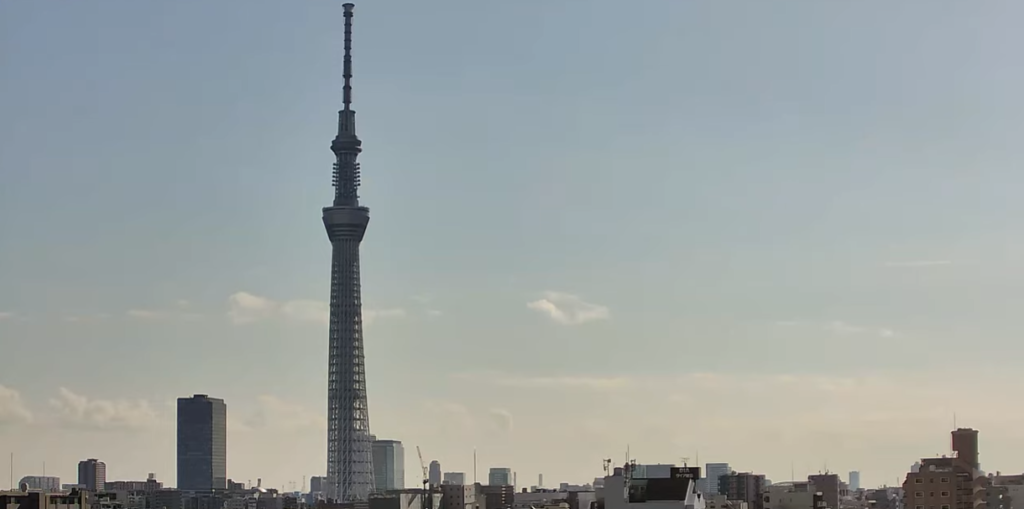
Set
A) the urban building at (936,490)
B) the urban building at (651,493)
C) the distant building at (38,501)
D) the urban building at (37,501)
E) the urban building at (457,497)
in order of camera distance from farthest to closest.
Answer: the urban building at (457,497) → the urban building at (936,490) → the distant building at (38,501) → the urban building at (37,501) → the urban building at (651,493)

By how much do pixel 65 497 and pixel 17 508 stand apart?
10.4 m

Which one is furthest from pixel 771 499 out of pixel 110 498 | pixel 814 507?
pixel 110 498

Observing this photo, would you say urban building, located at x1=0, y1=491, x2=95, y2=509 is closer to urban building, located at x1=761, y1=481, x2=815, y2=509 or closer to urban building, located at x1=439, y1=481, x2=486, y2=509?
urban building, located at x1=761, y1=481, x2=815, y2=509

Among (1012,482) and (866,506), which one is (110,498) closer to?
(866,506)

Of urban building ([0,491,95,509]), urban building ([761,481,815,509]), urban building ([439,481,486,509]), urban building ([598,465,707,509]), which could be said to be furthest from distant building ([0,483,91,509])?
urban building ([439,481,486,509])

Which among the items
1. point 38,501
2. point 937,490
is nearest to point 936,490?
point 937,490

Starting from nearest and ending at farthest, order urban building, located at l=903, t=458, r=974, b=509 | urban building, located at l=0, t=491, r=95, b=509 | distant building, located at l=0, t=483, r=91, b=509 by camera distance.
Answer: urban building, located at l=0, t=491, r=95, b=509 → distant building, located at l=0, t=483, r=91, b=509 → urban building, located at l=903, t=458, r=974, b=509

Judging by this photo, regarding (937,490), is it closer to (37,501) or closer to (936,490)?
(936,490)

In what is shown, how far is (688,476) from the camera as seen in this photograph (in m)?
97.4

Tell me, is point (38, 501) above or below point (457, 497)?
above

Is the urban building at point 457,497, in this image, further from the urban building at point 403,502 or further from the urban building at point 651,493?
the urban building at point 651,493

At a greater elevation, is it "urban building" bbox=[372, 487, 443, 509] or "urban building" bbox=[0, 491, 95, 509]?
"urban building" bbox=[0, 491, 95, 509]

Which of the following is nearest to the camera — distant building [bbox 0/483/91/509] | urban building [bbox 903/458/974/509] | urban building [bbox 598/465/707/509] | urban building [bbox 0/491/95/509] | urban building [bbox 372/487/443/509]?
urban building [bbox 598/465/707/509]

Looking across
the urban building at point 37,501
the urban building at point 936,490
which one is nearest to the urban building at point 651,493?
the urban building at point 37,501
